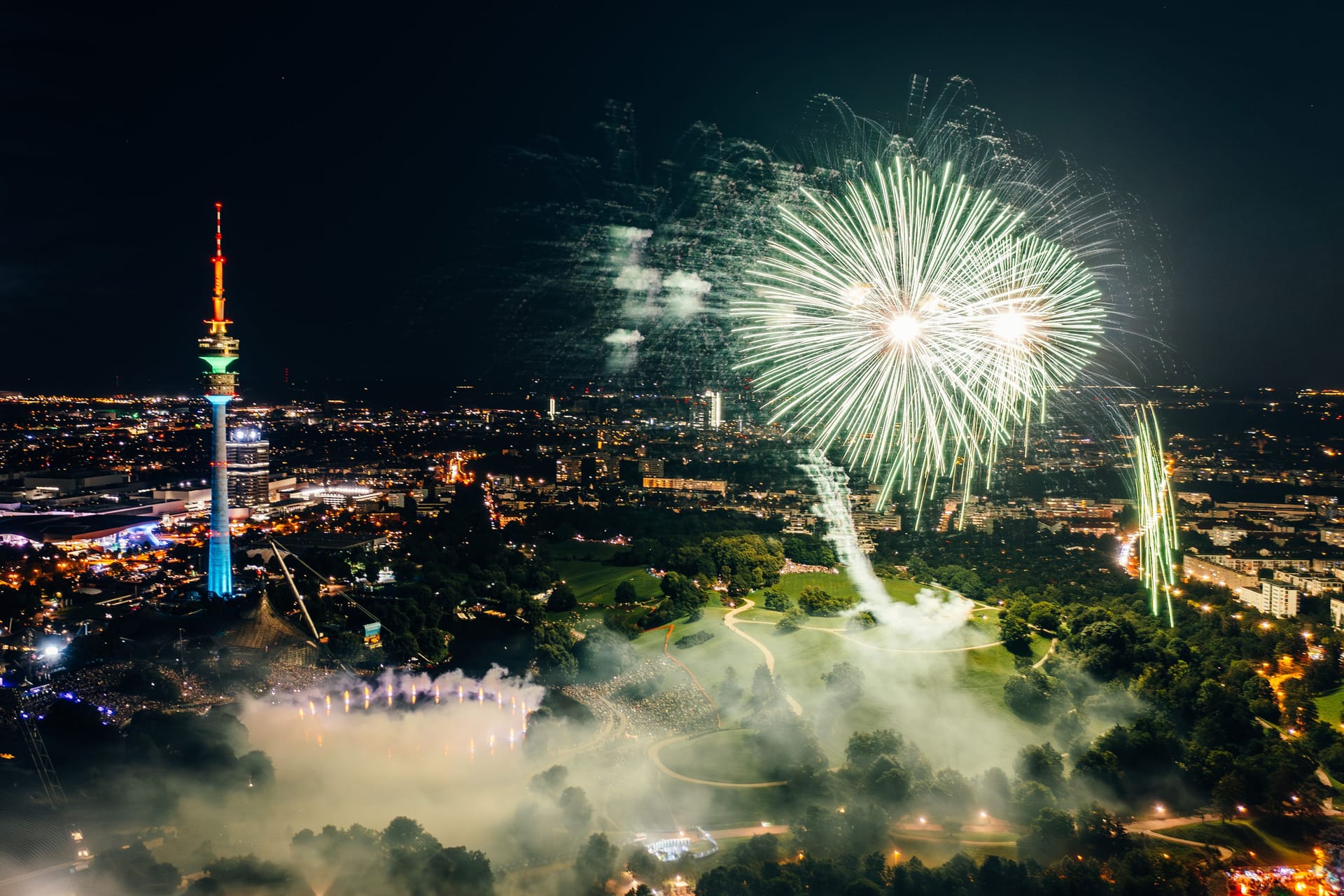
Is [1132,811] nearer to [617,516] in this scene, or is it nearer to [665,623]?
[665,623]

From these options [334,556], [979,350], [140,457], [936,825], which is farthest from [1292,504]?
[140,457]

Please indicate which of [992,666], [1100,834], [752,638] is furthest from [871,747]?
[752,638]

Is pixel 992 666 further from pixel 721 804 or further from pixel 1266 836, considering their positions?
pixel 721 804

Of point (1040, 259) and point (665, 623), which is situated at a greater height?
point (1040, 259)

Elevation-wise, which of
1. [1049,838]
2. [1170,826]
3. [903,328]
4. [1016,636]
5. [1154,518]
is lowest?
[1170,826]

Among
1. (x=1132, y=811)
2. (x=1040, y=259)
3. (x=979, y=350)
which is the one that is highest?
(x=1040, y=259)

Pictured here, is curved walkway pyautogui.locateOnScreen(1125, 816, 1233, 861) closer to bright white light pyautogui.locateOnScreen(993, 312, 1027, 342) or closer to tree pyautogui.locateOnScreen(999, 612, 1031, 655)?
tree pyautogui.locateOnScreen(999, 612, 1031, 655)
